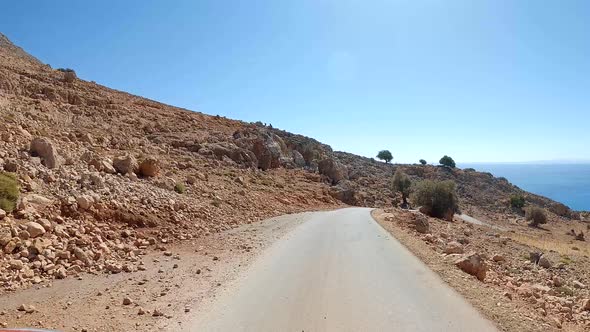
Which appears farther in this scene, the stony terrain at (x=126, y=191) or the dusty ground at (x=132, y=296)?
the stony terrain at (x=126, y=191)

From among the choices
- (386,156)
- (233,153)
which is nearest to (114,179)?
(233,153)

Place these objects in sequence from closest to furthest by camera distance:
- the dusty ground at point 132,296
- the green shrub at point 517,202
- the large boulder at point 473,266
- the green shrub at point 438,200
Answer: the dusty ground at point 132,296 → the large boulder at point 473,266 → the green shrub at point 438,200 → the green shrub at point 517,202

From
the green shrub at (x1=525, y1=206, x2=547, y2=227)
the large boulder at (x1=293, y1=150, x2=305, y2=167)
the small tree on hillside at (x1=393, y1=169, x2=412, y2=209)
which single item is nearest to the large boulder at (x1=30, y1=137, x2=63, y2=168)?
the large boulder at (x1=293, y1=150, x2=305, y2=167)

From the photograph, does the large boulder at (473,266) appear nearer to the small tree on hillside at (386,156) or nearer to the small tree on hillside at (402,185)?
the small tree on hillside at (402,185)

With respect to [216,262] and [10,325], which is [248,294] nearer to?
[216,262]

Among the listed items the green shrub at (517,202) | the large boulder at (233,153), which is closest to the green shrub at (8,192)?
the large boulder at (233,153)

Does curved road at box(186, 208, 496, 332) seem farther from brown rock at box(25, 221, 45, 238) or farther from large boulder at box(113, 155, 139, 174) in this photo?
large boulder at box(113, 155, 139, 174)

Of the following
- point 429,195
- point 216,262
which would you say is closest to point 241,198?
point 216,262

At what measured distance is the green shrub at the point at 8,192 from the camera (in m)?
8.53

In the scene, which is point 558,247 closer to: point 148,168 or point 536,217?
point 148,168

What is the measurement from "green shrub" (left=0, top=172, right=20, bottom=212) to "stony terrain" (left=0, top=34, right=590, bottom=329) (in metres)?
0.22

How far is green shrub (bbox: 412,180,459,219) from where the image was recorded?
42.4 metres

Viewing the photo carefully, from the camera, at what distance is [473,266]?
390 inches

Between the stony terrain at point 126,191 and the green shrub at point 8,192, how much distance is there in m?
0.22
